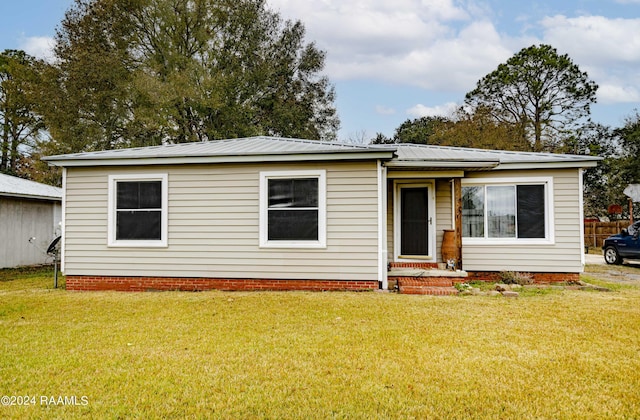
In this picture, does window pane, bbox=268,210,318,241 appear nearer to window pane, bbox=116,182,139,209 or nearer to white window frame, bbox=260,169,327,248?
white window frame, bbox=260,169,327,248

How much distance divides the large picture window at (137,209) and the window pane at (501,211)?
7.05m

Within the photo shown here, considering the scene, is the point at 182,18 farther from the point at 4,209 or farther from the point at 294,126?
the point at 4,209

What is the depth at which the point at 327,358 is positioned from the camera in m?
4.16

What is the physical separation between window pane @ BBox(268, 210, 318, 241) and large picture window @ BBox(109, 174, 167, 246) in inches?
89.6

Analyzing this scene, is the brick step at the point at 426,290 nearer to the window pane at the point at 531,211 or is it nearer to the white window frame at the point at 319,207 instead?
the white window frame at the point at 319,207

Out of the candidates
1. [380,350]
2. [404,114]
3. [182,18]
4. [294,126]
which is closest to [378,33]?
[294,126]

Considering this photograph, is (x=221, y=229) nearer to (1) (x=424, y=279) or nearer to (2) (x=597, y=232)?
(1) (x=424, y=279)

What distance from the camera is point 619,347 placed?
15.0 ft

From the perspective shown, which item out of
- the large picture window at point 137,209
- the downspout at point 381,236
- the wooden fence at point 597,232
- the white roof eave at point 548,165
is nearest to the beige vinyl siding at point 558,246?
the white roof eave at point 548,165

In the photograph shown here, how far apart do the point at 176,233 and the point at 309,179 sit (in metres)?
2.91

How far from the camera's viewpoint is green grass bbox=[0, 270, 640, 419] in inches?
123

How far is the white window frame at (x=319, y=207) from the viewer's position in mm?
8070

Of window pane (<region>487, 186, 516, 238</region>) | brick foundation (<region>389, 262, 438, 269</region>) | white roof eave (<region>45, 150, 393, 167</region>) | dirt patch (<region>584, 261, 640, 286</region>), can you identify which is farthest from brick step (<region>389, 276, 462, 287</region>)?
dirt patch (<region>584, 261, 640, 286</region>)

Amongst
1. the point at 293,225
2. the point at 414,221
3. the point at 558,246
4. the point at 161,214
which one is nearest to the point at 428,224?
the point at 414,221
